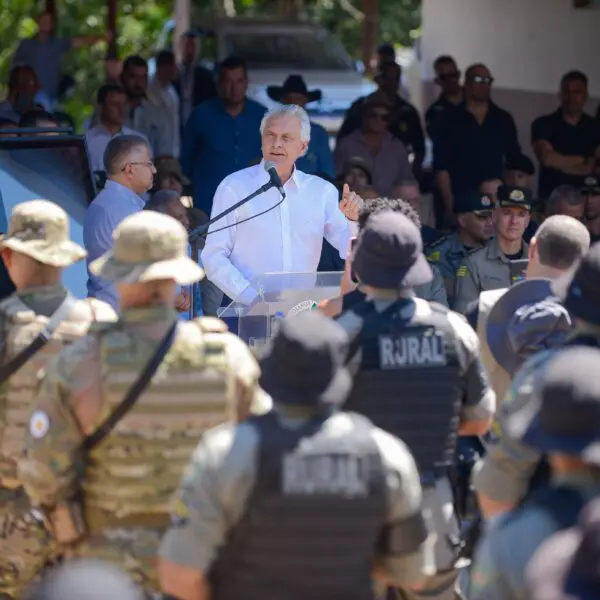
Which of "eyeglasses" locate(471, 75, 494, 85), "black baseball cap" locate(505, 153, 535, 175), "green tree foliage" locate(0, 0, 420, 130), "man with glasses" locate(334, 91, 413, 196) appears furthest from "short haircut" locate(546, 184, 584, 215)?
"green tree foliage" locate(0, 0, 420, 130)

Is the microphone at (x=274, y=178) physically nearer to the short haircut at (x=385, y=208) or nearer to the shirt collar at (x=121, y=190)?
the short haircut at (x=385, y=208)

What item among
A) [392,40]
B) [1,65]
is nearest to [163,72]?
[1,65]

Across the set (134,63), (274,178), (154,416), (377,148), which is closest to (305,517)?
(154,416)

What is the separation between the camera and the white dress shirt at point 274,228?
660cm

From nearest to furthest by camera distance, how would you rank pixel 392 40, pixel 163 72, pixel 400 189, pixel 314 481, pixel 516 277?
pixel 314 481 < pixel 516 277 < pixel 400 189 < pixel 163 72 < pixel 392 40

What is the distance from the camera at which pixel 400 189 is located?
33.1ft

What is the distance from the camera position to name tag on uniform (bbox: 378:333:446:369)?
467cm

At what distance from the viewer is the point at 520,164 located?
10.8 meters

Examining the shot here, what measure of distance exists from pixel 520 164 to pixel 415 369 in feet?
20.9

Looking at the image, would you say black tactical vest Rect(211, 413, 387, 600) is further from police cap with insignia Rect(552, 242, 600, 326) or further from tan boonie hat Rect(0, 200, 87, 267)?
tan boonie hat Rect(0, 200, 87, 267)

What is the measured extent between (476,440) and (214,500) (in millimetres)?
1824

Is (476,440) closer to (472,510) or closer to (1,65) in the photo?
(472,510)

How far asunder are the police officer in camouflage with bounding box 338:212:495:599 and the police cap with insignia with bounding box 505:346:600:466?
950mm

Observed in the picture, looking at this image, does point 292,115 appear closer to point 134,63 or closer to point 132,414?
point 132,414
